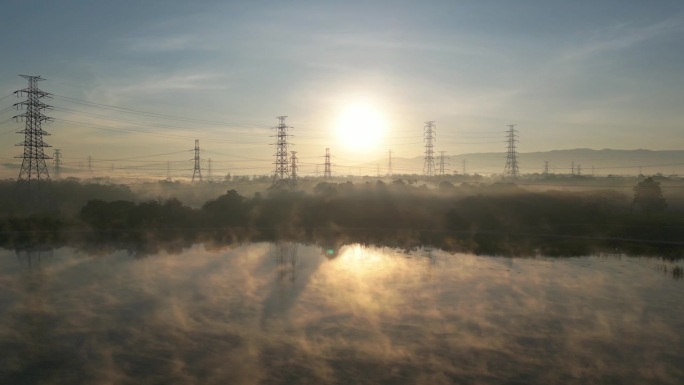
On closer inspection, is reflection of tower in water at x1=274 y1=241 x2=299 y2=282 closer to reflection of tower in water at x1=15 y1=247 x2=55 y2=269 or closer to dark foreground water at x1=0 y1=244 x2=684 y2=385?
dark foreground water at x1=0 y1=244 x2=684 y2=385

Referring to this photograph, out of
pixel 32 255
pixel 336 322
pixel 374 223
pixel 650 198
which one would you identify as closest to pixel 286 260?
pixel 336 322

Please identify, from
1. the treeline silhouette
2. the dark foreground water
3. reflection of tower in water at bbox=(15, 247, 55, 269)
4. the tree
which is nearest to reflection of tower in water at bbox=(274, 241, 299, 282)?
the dark foreground water

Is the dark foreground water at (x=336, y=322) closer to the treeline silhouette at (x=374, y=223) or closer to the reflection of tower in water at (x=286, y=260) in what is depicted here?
the reflection of tower in water at (x=286, y=260)

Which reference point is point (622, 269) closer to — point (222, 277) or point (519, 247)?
point (519, 247)

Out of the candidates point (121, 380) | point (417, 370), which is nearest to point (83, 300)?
point (121, 380)

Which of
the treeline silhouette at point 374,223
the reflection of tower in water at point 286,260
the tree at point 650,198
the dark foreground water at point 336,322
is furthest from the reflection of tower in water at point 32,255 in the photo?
the tree at point 650,198
